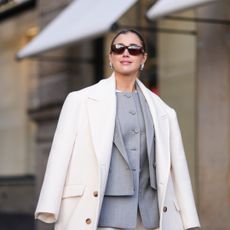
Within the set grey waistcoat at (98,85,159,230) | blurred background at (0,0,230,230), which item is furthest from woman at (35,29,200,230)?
blurred background at (0,0,230,230)

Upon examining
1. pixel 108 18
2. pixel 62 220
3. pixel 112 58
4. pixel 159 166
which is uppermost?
pixel 108 18

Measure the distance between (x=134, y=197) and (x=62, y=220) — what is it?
41 cm

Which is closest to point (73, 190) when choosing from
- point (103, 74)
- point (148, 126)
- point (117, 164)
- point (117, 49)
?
point (117, 164)

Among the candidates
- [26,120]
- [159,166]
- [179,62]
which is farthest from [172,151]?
[26,120]

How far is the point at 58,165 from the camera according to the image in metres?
4.12

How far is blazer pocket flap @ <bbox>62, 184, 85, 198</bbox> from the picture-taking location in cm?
411

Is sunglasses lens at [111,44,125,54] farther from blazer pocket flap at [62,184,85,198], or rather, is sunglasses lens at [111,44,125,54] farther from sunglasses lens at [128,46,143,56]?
blazer pocket flap at [62,184,85,198]

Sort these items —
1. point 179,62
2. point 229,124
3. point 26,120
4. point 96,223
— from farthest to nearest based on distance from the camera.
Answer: point 26,120 → point 179,62 → point 229,124 → point 96,223

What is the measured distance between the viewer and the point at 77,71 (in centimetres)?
1172

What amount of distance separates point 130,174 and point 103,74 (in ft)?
25.0

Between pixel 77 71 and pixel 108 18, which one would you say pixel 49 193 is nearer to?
pixel 108 18

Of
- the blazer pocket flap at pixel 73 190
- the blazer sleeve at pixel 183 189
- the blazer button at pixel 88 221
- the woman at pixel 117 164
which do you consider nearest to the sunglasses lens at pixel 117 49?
the woman at pixel 117 164

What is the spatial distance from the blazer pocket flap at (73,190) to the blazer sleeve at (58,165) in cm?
4

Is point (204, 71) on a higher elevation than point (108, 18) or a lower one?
lower
